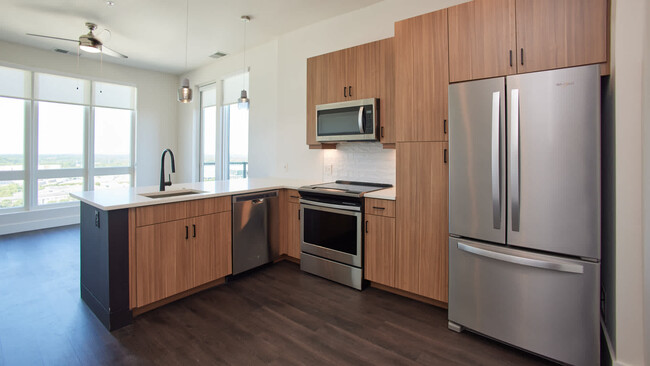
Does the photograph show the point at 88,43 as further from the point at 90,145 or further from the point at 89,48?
the point at 90,145

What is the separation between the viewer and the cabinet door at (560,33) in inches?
68.2

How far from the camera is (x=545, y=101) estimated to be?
181cm

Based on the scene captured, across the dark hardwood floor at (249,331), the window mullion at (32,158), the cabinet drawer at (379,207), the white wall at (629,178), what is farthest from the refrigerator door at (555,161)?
the window mullion at (32,158)

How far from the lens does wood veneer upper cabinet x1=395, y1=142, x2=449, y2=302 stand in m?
2.39

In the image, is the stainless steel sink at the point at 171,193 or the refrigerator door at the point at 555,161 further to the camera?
the stainless steel sink at the point at 171,193

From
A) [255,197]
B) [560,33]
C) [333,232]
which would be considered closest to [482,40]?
[560,33]

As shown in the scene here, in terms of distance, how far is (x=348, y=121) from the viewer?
10.5 ft

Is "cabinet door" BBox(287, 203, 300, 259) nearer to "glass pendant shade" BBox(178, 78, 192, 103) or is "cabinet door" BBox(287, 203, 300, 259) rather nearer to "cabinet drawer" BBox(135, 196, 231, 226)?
"cabinet drawer" BBox(135, 196, 231, 226)

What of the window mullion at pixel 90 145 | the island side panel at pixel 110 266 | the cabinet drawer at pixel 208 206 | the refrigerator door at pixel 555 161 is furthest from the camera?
the window mullion at pixel 90 145

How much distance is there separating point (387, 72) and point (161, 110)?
5.65 m

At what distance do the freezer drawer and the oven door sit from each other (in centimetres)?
93

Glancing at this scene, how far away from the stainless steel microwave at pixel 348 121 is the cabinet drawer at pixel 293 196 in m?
0.68

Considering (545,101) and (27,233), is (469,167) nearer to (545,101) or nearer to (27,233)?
(545,101)

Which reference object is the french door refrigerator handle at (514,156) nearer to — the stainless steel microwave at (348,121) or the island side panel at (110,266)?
the stainless steel microwave at (348,121)
